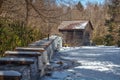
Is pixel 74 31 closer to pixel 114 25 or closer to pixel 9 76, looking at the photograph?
pixel 114 25

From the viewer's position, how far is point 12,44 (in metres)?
7.24

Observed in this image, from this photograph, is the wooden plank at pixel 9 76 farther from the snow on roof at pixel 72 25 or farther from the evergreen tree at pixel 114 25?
the snow on roof at pixel 72 25

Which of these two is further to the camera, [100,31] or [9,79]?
[100,31]

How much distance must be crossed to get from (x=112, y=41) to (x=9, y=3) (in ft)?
71.0

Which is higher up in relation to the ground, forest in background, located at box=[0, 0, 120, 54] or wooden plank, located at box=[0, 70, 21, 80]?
forest in background, located at box=[0, 0, 120, 54]

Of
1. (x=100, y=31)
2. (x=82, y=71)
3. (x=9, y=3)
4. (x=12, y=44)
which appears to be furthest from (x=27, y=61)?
(x=100, y=31)

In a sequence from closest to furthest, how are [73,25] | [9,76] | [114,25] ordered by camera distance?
1. [9,76]
2. [114,25]
3. [73,25]

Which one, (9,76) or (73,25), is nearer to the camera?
(9,76)

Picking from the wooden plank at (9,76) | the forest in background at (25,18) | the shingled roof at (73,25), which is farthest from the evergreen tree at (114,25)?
the wooden plank at (9,76)

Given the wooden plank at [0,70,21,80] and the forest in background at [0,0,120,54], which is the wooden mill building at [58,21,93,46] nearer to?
the forest in background at [0,0,120,54]

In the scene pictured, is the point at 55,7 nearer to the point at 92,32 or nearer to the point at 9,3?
the point at 9,3

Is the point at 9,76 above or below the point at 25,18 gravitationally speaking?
below

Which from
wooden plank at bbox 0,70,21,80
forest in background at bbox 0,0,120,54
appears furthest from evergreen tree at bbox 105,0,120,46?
wooden plank at bbox 0,70,21,80

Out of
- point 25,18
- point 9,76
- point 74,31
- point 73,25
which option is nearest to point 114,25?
point 74,31
